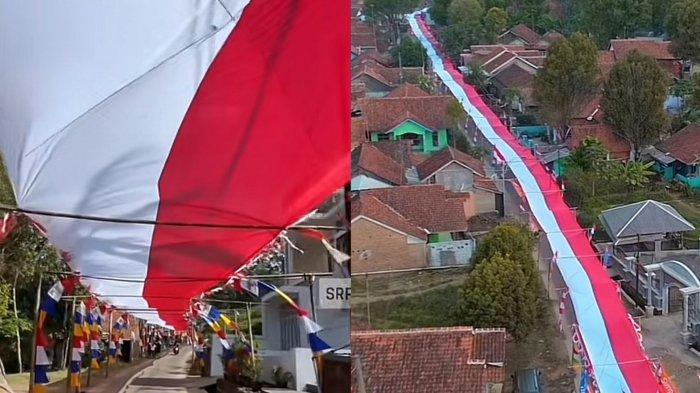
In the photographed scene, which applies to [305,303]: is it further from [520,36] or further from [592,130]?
[520,36]

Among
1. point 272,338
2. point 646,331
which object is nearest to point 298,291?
point 272,338

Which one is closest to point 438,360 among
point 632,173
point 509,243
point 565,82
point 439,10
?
point 509,243

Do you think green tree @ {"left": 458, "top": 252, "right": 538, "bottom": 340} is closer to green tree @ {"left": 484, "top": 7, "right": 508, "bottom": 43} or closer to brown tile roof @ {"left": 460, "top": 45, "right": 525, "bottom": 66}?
brown tile roof @ {"left": 460, "top": 45, "right": 525, "bottom": 66}

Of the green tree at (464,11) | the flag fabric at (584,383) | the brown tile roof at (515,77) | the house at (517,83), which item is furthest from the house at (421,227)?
the brown tile roof at (515,77)

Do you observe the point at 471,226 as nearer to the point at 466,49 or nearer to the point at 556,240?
→ the point at 556,240

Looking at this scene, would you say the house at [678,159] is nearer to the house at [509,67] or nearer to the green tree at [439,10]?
the house at [509,67]
